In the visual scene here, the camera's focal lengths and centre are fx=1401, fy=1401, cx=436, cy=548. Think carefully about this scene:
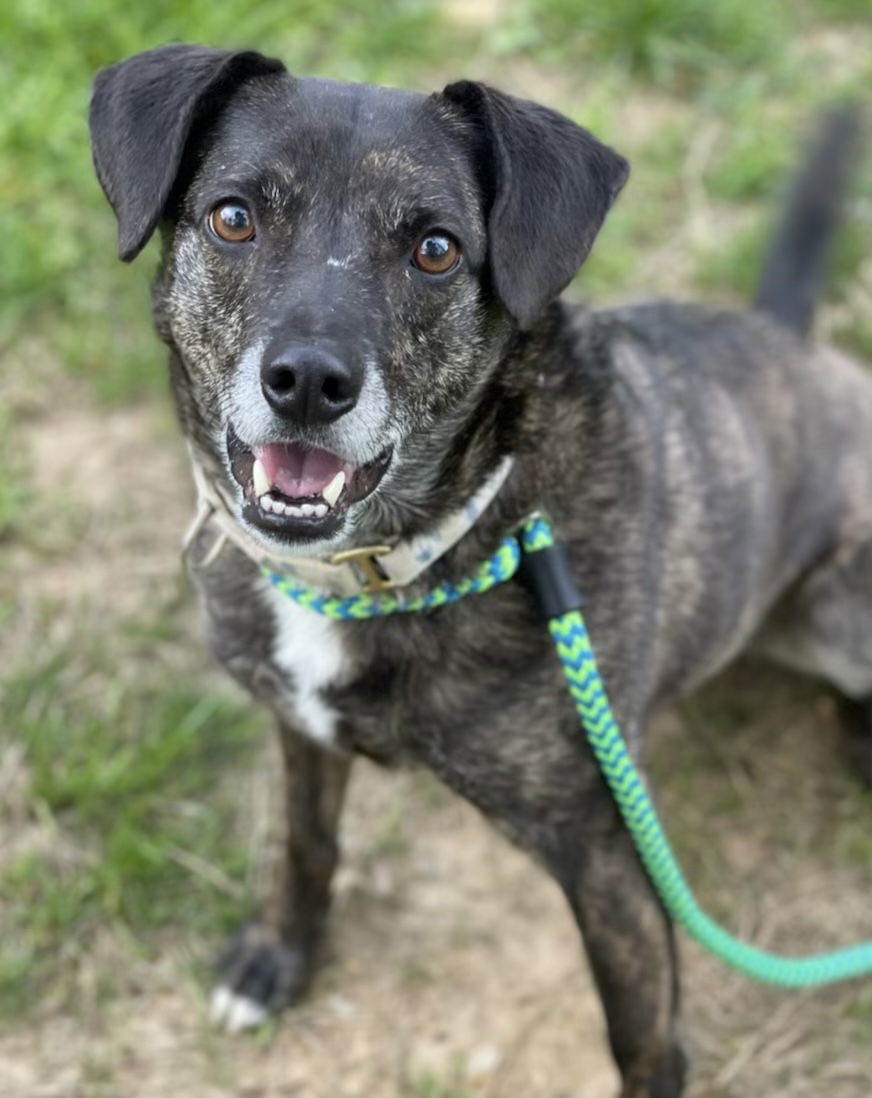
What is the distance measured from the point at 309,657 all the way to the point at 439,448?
50cm

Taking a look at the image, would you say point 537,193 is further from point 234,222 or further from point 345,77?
point 345,77

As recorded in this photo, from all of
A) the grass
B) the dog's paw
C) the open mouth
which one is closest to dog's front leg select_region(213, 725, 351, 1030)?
the dog's paw

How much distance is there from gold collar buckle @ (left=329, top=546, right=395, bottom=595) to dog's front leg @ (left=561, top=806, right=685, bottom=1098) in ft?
2.04

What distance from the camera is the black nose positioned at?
6.81 feet

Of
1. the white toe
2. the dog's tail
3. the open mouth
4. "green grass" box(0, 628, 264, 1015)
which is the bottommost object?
the white toe

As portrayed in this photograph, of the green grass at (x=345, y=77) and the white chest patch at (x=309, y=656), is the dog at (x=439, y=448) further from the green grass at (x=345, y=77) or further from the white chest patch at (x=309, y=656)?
the green grass at (x=345, y=77)

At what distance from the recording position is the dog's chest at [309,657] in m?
2.63

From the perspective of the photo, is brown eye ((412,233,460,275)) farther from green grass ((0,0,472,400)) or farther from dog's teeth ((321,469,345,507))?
green grass ((0,0,472,400))

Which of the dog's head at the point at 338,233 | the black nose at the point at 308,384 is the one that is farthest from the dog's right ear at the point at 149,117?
the black nose at the point at 308,384

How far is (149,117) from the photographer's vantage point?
2.29m

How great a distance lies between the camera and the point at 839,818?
375 centimetres

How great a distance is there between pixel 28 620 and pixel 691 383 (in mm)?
1947

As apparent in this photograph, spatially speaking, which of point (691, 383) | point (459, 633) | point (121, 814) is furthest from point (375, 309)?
point (121, 814)

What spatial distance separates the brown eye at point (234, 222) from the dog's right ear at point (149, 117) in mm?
Result: 94
